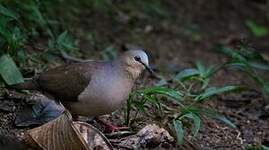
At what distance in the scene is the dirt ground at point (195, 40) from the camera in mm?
5066

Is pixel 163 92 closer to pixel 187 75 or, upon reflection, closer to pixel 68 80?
pixel 68 80

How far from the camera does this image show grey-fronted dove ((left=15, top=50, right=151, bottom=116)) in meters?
4.14

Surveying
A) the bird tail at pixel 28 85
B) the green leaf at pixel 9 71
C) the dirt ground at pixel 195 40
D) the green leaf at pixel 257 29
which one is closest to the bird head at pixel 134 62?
the dirt ground at pixel 195 40

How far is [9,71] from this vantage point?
16.3 feet

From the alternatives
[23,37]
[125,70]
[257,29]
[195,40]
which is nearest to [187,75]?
[125,70]

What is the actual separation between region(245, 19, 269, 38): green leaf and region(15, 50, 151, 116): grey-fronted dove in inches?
204

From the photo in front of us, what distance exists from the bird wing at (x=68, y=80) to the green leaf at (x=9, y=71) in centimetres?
53

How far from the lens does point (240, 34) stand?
30.7 ft

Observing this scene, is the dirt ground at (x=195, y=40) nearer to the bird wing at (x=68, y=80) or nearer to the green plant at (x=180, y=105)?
the green plant at (x=180, y=105)

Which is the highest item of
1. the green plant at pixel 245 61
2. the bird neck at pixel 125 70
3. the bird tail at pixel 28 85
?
the green plant at pixel 245 61

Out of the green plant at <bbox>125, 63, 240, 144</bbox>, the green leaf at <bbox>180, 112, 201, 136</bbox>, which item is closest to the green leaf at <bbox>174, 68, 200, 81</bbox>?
the green plant at <bbox>125, 63, 240, 144</bbox>

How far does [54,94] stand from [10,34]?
0.97 m

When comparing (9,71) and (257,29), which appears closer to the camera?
(9,71)

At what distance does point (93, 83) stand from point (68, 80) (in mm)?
218
